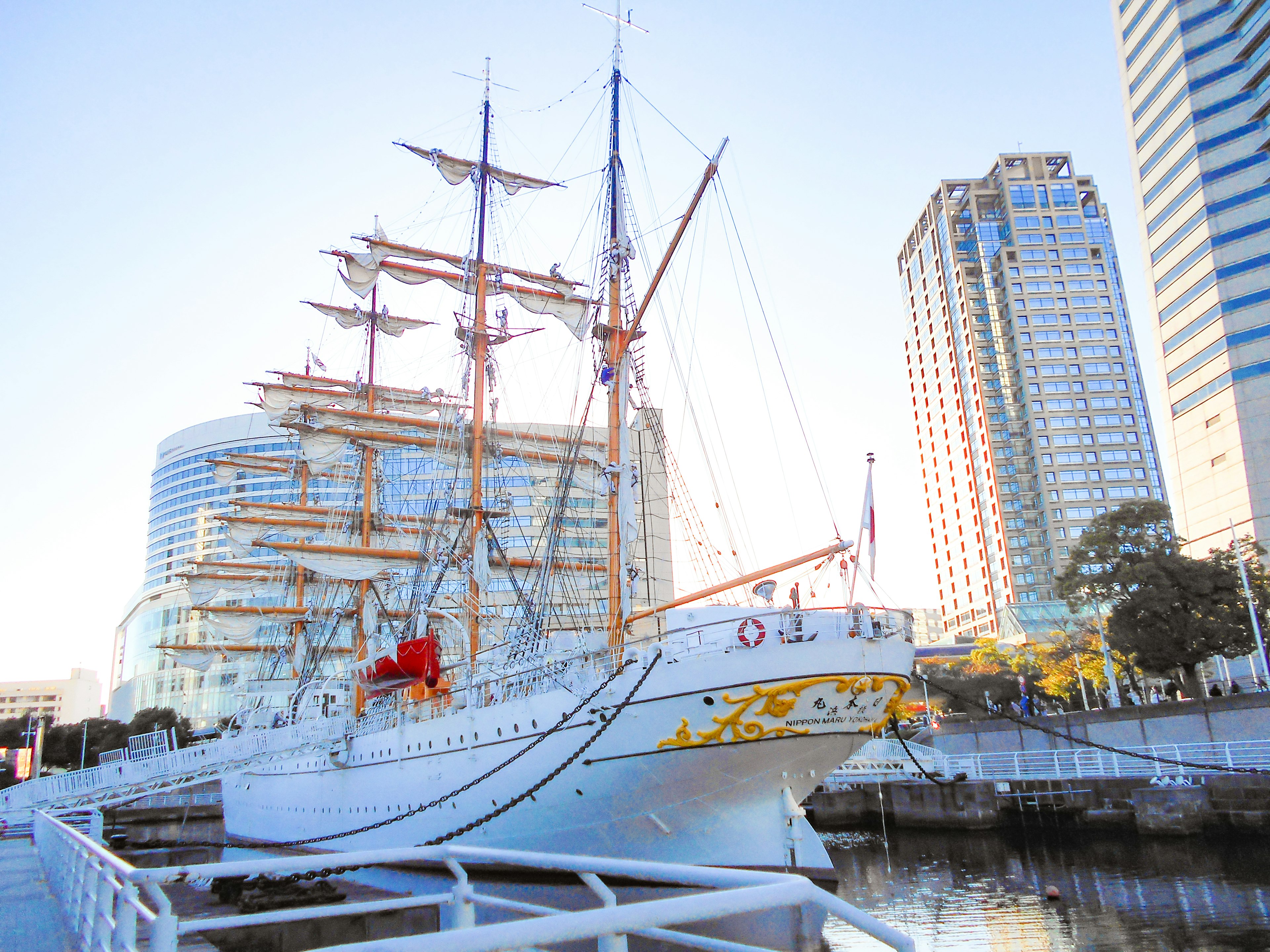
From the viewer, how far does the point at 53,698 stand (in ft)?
607

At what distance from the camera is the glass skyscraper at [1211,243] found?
2327 inches

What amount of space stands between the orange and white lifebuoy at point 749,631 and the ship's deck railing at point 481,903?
10.8 meters

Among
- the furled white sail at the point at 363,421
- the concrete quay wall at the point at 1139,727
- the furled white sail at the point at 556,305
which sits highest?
the furled white sail at the point at 556,305

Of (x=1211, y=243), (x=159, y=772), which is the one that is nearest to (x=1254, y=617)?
(x=159, y=772)

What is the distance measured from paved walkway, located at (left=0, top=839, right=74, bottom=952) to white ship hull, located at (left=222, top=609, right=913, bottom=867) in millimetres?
8929

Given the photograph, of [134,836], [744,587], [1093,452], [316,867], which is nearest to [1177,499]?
[1093,452]

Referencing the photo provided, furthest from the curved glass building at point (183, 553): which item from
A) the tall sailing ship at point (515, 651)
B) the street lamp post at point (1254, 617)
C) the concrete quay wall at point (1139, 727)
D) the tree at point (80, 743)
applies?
the street lamp post at point (1254, 617)

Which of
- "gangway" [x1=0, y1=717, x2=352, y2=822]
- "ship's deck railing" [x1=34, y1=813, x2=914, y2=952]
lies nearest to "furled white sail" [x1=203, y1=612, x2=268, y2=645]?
"gangway" [x1=0, y1=717, x2=352, y2=822]

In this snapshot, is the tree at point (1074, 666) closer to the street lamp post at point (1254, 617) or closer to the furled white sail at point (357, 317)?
the street lamp post at point (1254, 617)

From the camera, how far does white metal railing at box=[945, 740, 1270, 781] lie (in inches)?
896

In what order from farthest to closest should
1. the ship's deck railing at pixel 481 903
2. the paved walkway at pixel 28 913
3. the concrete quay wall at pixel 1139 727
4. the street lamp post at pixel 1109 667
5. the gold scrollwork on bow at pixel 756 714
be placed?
the street lamp post at pixel 1109 667 → the concrete quay wall at pixel 1139 727 → the gold scrollwork on bow at pixel 756 714 → the paved walkway at pixel 28 913 → the ship's deck railing at pixel 481 903

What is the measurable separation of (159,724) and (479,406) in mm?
52852

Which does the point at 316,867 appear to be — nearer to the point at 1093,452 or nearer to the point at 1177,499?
the point at 1177,499

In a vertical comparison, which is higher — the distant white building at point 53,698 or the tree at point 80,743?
the distant white building at point 53,698
